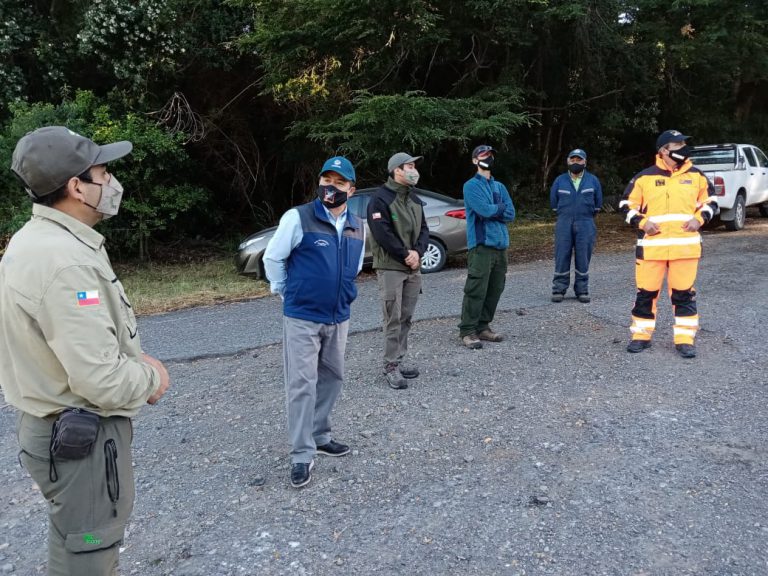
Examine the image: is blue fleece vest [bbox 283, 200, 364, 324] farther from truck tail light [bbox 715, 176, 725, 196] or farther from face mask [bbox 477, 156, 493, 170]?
truck tail light [bbox 715, 176, 725, 196]

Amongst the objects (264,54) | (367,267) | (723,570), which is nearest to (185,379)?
(723,570)

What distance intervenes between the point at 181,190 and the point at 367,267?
4.98 m

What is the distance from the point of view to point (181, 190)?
13117 millimetres

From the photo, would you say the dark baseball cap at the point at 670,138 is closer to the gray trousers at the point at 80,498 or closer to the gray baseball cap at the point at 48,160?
the gray baseball cap at the point at 48,160

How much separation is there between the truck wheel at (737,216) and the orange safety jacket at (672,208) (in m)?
8.78

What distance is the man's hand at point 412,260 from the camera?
5121 millimetres

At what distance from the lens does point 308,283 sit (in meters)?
3.67

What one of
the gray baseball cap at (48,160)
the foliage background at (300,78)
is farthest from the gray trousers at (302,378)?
the foliage background at (300,78)

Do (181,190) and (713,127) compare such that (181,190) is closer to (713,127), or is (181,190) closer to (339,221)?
(339,221)

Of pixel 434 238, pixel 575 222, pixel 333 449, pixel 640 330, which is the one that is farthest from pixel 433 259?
pixel 333 449

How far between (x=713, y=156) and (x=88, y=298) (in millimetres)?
14771

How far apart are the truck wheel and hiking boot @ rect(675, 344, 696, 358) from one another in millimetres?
9248

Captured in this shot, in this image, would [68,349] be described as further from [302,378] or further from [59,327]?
[302,378]

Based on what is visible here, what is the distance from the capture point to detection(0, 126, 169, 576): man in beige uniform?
1.94 metres
